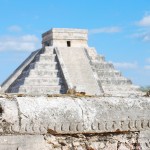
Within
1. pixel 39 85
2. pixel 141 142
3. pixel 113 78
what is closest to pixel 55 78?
pixel 39 85

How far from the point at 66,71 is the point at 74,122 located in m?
46.8

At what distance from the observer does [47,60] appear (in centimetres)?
5241

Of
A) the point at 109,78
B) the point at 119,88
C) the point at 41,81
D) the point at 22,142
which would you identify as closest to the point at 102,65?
the point at 109,78

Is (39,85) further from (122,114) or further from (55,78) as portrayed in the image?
(122,114)

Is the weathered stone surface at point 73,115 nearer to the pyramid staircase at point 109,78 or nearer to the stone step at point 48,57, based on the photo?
the pyramid staircase at point 109,78

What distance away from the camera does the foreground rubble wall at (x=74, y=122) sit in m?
3.96

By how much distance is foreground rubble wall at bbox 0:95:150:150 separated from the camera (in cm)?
396

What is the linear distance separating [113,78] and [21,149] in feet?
157

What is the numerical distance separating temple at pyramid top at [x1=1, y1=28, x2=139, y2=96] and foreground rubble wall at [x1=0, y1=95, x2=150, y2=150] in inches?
1672

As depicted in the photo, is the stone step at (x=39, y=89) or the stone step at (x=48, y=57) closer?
the stone step at (x=39, y=89)

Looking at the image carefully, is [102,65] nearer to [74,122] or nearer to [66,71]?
[66,71]

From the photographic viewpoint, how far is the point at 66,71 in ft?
167

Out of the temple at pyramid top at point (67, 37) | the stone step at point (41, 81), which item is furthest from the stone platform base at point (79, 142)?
the temple at pyramid top at point (67, 37)

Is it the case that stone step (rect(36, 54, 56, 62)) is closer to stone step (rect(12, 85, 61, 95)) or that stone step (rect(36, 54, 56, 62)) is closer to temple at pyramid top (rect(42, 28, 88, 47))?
temple at pyramid top (rect(42, 28, 88, 47))
